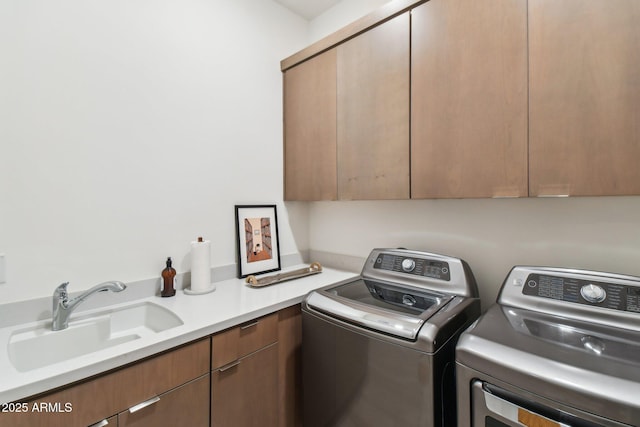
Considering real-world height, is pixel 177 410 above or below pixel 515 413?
below

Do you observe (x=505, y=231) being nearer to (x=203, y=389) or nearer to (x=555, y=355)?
(x=555, y=355)

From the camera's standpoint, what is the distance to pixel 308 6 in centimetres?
213

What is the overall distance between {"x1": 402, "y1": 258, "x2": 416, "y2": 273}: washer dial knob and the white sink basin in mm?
1103

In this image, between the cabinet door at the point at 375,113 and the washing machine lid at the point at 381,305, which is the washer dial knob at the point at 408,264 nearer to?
the washing machine lid at the point at 381,305

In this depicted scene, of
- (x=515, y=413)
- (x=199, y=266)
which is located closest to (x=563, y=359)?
(x=515, y=413)

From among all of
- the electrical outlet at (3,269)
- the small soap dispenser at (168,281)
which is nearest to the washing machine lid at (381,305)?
the small soap dispenser at (168,281)

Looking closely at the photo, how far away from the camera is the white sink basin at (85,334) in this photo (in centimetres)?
108

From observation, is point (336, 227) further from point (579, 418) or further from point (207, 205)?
point (579, 418)

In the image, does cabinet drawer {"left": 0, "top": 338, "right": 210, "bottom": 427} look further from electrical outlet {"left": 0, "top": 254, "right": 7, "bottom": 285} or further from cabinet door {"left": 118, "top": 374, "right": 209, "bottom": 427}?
electrical outlet {"left": 0, "top": 254, "right": 7, "bottom": 285}

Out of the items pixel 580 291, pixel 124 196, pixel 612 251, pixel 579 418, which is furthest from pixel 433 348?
pixel 124 196

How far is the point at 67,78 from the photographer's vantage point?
125 centimetres

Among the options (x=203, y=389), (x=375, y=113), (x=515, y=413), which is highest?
(x=375, y=113)

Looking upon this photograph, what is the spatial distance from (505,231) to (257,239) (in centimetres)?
144

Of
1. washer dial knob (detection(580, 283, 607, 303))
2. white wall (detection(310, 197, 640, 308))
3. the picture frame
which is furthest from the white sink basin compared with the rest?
washer dial knob (detection(580, 283, 607, 303))
